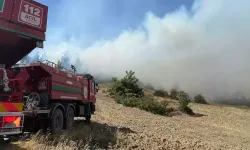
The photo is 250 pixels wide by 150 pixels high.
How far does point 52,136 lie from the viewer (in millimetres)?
9945

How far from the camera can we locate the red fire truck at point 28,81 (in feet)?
25.7

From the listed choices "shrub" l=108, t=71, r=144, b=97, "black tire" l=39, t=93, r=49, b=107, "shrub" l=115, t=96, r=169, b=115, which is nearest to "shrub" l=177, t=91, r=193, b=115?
"shrub" l=115, t=96, r=169, b=115

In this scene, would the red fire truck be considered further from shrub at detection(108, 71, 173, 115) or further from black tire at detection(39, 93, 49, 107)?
shrub at detection(108, 71, 173, 115)

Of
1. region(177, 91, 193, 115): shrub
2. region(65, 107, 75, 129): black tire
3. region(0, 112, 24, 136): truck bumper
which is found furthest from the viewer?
region(177, 91, 193, 115): shrub

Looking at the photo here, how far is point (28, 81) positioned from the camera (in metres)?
10.6

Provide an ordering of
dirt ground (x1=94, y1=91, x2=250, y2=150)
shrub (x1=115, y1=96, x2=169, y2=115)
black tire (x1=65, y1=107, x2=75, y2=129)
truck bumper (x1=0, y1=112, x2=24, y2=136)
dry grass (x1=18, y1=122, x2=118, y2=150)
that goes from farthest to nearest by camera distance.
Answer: shrub (x1=115, y1=96, x2=169, y2=115) < dirt ground (x1=94, y1=91, x2=250, y2=150) < black tire (x1=65, y1=107, x2=75, y2=129) < dry grass (x1=18, y1=122, x2=118, y2=150) < truck bumper (x1=0, y1=112, x2=24, y2=136)

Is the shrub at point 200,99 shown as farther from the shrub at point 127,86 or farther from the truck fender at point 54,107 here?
the truck fender at point 54,107

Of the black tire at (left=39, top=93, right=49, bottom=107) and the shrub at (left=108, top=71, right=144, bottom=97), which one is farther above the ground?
the shrub at (left=108, top=71, right=144, bottom=97)

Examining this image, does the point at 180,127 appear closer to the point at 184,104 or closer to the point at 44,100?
the point at 184,104

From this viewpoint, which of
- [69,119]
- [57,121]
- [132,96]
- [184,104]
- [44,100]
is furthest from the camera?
[132,96]

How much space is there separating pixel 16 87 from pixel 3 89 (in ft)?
1.32

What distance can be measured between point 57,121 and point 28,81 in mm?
1596

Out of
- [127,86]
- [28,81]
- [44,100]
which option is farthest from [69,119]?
[127,86]

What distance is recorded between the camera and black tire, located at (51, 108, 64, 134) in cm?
1073
